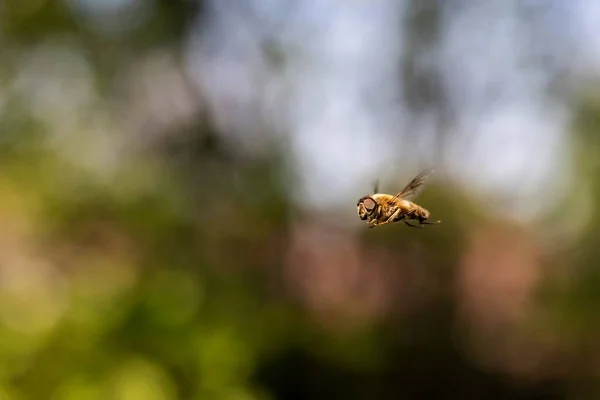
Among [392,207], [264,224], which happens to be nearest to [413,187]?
[392,207]

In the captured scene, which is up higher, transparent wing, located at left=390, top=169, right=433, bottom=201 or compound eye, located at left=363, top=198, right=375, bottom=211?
transparent wing, located at left=390, top=169, right=433, bottom=201

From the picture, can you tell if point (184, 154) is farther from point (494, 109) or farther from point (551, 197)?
point (551, 197)

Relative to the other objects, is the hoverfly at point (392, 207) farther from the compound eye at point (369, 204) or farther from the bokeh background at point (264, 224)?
the bokeh background at point (264, 224)

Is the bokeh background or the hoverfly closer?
the hoverfly

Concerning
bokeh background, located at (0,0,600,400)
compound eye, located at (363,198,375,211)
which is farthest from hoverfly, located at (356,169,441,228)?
bokeh background, located at (0,0,600,400)

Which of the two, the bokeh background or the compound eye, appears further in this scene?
the bokeh background

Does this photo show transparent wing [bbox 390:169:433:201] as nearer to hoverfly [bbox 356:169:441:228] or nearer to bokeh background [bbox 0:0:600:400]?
hoverfly [bbox 356:169:441:228]
